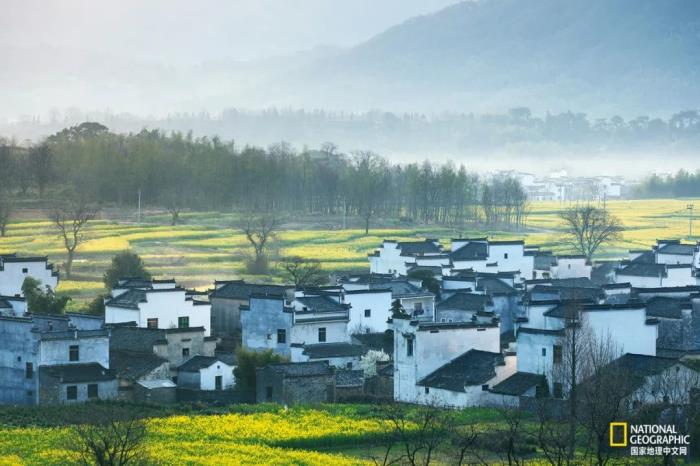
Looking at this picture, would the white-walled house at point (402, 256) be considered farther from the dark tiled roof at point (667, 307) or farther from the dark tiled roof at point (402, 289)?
the dark tiled roof at point (667, 307)

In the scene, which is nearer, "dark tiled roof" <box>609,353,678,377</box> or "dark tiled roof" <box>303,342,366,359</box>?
"dark tiled roof" <box>609,353,678,377</box>

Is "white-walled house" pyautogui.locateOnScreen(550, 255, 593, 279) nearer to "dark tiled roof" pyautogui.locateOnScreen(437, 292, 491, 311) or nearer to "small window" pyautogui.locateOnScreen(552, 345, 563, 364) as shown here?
"dark tiled roof" pyautogui.locateOnScreen(437, 292, 491, 311)

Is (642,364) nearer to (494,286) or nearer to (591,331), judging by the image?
(591,331)

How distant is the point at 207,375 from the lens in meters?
42.7

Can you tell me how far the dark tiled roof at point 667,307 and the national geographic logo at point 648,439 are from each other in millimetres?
12798

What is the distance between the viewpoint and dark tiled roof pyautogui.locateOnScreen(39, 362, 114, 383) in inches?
1572

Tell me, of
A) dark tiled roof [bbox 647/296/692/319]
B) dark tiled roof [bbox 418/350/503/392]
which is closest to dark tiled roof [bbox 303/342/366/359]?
dark tiled roof [bbox 418/350/503/392]

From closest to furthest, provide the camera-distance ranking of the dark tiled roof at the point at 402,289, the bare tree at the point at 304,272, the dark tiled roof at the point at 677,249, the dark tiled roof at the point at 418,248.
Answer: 1. the dark tiled roof at the point at 402,289
2. the bare tree at the point at 304,272
3. the dark tiled roof at the point at 677,249
4. the dark tiled roof at the point at 418,248

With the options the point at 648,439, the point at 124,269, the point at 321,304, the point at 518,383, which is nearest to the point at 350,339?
the point at 321,304

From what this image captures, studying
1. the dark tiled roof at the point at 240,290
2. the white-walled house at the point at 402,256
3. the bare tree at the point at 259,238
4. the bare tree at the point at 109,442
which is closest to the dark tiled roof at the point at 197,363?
the bare tree at the point at 109,442

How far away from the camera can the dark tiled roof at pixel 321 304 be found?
4738 centimetres

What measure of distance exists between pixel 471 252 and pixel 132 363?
2459 centimetres

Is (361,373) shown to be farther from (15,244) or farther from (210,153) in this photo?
(210,153)

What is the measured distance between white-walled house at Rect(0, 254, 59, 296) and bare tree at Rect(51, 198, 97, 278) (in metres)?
9.19
